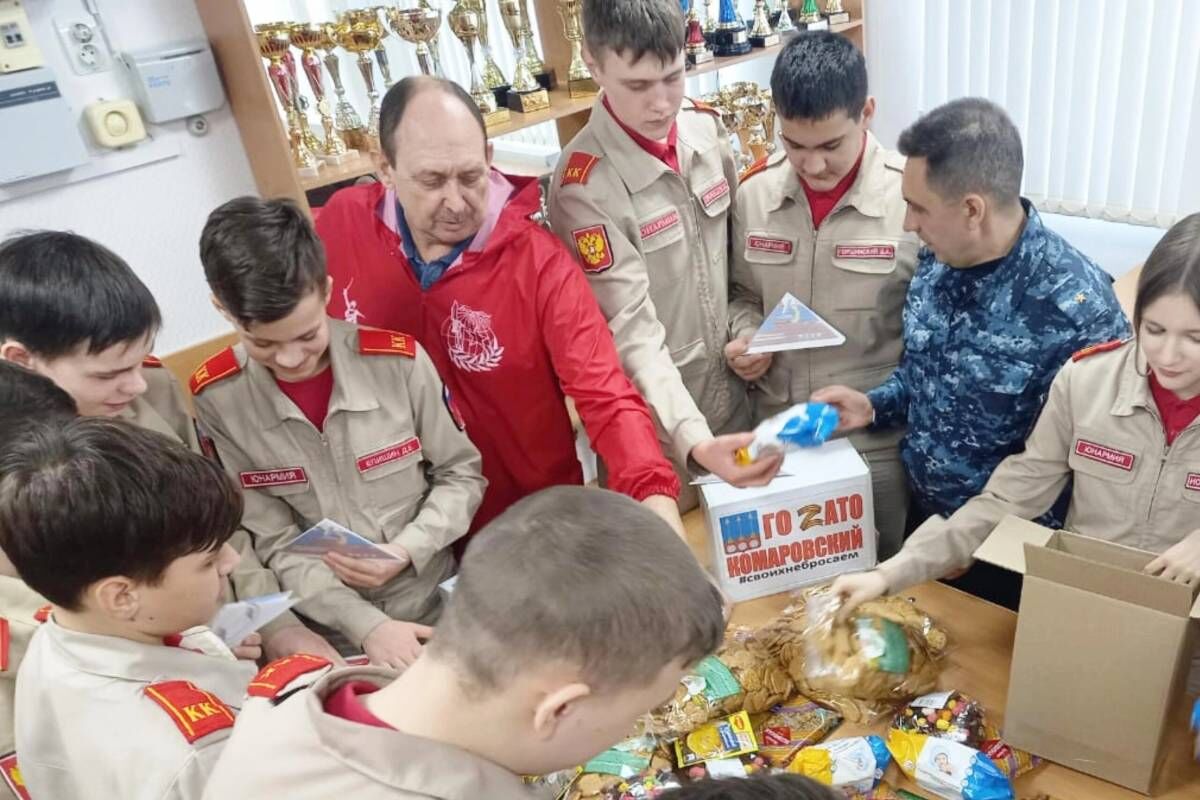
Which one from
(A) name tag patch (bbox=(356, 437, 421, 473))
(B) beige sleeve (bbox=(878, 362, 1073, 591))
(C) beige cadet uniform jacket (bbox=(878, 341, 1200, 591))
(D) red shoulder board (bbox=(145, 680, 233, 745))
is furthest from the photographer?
(A) name tag patch (bbox=(356, 437, 421, 473))

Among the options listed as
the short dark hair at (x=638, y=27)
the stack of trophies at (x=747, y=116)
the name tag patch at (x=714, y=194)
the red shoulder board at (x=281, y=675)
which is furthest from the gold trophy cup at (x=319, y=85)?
the red shoulder board at (x=281, y=675)

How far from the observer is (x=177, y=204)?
7.72ft

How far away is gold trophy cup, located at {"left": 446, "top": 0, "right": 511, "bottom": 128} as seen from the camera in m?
2.54

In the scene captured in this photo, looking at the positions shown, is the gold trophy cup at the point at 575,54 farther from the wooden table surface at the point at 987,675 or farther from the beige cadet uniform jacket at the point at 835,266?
the wooden table surface at the point at 987,675

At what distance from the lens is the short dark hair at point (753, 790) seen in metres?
0.69

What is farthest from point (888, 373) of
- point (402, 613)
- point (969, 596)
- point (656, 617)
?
point (656, 617)

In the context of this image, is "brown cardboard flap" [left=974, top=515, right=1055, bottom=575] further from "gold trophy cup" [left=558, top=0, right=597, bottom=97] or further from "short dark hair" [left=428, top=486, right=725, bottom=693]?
"gold trophy cup" [left=558, top=0, right=597, bottom=97]

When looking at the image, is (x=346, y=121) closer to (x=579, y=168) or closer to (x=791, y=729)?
(x=579, y=168)

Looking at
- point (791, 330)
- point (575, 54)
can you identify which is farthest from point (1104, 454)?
point (575, 54)

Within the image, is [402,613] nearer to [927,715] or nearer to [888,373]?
[927,715]

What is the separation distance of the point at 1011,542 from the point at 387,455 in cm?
105

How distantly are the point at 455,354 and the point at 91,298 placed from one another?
650 millimetres

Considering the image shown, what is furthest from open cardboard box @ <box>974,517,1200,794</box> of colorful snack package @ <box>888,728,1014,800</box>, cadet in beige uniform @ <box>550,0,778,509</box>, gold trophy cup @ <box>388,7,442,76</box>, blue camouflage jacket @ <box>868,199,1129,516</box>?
gold trophy cup @ <box>388,7,442,76</box>

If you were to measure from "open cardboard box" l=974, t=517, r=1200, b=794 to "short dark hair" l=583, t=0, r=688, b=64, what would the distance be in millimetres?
1163
